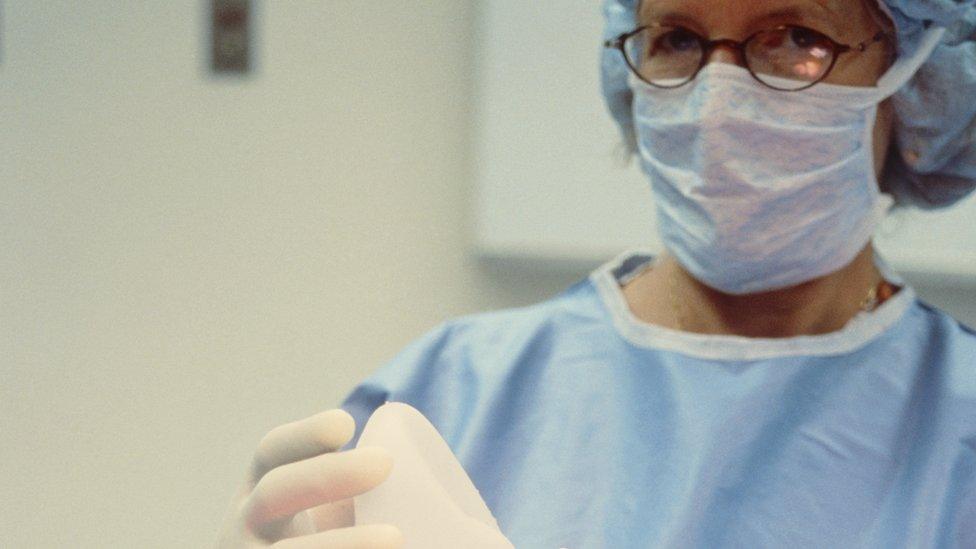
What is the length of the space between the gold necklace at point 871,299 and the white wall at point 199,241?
0.63 metres

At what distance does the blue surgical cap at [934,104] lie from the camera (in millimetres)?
1044

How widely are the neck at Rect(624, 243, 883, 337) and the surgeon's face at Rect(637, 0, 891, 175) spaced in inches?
7.9

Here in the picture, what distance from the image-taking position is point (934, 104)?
108 centimetres

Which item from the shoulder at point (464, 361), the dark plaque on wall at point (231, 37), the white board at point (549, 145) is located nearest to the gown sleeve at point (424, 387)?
the shoulder at point (464, 361)

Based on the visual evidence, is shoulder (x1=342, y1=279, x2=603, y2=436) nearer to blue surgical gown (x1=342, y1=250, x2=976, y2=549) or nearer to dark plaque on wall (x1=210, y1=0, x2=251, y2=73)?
blue surgical gown (x1=342, y1=250, x2=976, y2=549)

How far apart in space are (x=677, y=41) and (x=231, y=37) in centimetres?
94

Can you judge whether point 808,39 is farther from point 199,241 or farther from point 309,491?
point 199,241

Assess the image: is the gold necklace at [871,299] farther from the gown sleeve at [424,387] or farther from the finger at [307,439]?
the finger at [307,439]

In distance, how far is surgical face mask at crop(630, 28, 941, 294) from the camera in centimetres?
104

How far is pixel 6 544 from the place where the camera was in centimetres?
170

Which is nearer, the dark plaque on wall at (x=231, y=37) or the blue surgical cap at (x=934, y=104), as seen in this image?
the blue surgical cap at (x=934, y=104)

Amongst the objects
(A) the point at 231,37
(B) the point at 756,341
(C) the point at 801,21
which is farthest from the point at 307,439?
(A) the point at 231,37

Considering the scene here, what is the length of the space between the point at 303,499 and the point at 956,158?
0.77m


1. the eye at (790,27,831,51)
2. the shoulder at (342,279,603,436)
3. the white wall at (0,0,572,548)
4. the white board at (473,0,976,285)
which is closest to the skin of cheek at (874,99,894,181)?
the eye at (790,27,831,51)
